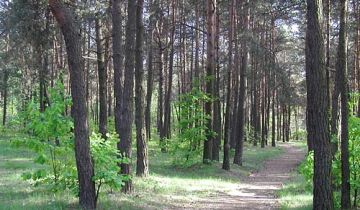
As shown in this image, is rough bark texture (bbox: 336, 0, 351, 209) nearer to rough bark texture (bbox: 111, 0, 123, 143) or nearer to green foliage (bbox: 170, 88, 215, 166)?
rough bark texture (bbox: 111, 0, 123, 143)

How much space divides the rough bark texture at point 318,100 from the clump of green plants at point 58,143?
4.11 metres

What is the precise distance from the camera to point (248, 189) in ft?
55.3

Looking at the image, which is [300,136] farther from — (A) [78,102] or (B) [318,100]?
(A) [78,102]

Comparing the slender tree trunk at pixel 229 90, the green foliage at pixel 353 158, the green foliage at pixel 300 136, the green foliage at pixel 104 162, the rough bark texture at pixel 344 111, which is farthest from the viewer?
the green foliage at pixel 300 136

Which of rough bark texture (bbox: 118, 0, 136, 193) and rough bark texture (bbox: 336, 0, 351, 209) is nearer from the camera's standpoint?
rough bark texture (bbox: 336, 0, 351, 209)

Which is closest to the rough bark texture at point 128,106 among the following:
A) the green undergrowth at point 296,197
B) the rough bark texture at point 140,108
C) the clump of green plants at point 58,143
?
the clump of green plants at point 58,143

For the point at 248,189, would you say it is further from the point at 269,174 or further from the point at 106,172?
the point at 106,172

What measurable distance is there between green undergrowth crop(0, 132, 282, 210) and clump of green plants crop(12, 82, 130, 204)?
1.78ft

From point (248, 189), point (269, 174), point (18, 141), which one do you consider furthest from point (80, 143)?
point (269, 174)

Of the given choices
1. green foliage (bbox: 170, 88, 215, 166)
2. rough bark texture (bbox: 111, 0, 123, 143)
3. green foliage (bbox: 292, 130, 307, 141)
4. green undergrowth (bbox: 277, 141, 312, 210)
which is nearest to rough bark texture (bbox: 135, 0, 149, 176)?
rough bark texture (bbox: 111, 0, 123, 143)

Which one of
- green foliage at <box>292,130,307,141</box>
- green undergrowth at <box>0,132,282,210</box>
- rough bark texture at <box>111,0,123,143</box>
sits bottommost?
green foliage at <box>292,130,307,141</box>

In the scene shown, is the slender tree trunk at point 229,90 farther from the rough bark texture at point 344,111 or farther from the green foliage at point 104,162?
the green foliage at point 104,162

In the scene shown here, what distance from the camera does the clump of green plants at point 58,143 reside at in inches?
385

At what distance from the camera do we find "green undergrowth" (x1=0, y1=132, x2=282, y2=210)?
403 inches
